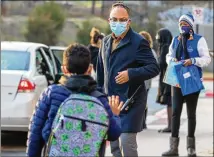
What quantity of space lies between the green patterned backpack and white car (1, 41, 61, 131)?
5.18 m

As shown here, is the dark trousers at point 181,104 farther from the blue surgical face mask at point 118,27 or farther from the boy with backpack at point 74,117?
the boy with backpack at point 74,117

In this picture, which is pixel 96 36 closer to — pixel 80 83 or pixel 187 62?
pixel 187 62

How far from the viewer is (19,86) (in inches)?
390

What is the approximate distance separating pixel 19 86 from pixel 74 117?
5.70 metres

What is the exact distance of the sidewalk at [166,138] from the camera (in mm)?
9742

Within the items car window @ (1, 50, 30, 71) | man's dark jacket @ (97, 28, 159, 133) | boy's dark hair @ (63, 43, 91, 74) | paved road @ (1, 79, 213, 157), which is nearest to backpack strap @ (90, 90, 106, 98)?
boy's dark hair @ (63, 43, 91, 74)

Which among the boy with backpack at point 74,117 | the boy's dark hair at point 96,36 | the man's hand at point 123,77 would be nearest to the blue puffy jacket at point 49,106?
the boy with backpack at point 74,117

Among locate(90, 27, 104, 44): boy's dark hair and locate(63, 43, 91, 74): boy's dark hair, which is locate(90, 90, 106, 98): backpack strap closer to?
locate(63, 43, 91, 74): boy's dark hair

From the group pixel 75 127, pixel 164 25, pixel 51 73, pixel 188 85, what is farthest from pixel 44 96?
pixel 164 25

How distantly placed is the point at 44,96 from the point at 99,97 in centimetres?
37

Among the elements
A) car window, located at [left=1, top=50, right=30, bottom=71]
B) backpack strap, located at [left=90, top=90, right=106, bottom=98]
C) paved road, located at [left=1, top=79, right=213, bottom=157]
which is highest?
backpack strap, located at [left=90, top=90, right=106, bottom=98]

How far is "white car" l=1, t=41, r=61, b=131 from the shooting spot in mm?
9812

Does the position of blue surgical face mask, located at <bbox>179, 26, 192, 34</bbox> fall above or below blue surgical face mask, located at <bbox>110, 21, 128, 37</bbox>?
below

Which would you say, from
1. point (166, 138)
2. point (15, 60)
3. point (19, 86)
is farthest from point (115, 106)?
point (166, 138)
